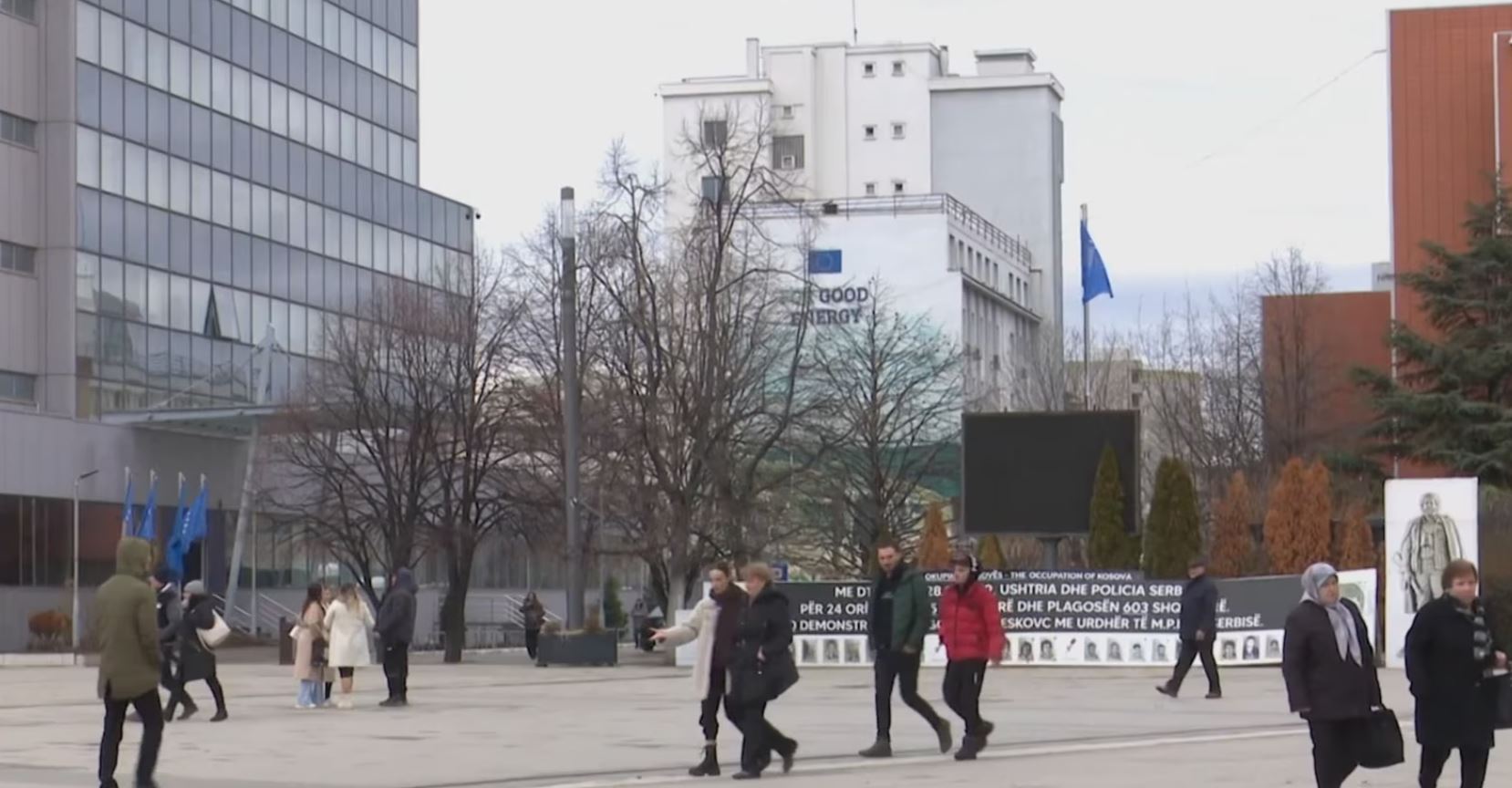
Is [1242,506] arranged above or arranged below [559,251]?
below

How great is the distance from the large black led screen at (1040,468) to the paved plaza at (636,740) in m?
4.76

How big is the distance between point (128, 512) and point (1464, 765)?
159 ft

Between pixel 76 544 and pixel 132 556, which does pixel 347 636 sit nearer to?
pixel 132 556

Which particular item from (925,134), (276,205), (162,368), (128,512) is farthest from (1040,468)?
(925,134)

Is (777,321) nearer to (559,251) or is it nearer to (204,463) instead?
(559,251)

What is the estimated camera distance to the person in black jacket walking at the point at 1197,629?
94.1 feet

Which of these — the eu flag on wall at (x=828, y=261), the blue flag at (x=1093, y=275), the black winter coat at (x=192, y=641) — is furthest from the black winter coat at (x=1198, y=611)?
the eu flag on wall at (x=828, y=261)

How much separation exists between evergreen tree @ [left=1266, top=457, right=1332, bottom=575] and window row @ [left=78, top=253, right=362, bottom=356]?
81.9ft

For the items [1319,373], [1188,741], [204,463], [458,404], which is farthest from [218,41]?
[1188,741]

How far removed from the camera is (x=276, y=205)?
246 ft

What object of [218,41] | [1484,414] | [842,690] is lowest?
[842,690]

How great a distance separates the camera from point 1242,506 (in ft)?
162

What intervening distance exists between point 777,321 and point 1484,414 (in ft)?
50.8

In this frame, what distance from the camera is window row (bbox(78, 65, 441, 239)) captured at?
65.5 meters
